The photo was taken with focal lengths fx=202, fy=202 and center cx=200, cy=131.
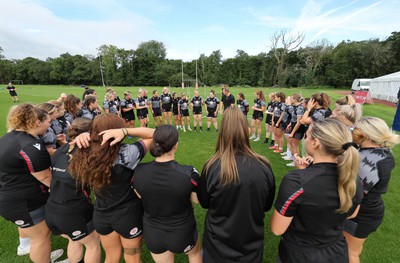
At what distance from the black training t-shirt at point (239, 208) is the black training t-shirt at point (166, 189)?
15cm

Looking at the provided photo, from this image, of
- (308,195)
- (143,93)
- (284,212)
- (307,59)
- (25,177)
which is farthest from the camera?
(307,59)

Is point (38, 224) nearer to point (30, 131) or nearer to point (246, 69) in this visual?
point (30, 131)

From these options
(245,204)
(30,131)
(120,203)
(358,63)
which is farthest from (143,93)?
(358,63)

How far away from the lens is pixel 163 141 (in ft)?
5.93

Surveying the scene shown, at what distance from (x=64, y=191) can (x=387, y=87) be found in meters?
31.2

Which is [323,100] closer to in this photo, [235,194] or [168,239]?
[235,194]

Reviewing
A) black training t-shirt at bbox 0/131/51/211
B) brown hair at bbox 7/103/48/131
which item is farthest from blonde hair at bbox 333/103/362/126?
brown hair at bbox 7/103/48/131

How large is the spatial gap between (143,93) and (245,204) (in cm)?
990

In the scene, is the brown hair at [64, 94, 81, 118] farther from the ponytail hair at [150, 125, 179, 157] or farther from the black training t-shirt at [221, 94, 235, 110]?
the black training t-shirt at [221, 94, 235, 110]

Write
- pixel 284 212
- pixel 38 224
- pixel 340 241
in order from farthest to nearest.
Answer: pixel 38 224 → pixel 340 241 → pixel 284 212

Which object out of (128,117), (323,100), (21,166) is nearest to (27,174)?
(21,166)

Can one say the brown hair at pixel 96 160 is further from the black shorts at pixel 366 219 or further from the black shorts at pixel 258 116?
the black shorts at pixel 258 116

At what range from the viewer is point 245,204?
1.72m

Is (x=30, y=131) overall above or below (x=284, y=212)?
above
